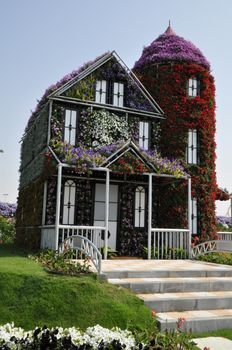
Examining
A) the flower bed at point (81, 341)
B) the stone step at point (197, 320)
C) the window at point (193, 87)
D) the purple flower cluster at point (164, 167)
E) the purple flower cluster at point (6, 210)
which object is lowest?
the stone step at point (197, 320)

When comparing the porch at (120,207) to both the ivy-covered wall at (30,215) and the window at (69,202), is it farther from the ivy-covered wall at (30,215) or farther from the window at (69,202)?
the ivy-covered wall at (30,215)

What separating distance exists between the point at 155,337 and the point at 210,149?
499 inches

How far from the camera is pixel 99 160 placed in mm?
12805

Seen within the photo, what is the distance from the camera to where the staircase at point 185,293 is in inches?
272

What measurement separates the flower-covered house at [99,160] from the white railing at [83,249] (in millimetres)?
1237

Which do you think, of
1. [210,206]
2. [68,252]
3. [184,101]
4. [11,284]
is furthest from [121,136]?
[11,284]

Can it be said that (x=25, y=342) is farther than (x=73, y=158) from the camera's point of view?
No

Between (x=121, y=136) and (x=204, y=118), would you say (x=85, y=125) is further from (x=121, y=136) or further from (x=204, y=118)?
(x=204, y=118)

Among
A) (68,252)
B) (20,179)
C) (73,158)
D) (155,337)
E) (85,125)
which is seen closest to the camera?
(155,337)

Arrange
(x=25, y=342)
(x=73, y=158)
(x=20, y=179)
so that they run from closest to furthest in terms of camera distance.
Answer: (x=25, y=342) < (x=73, y=158) < (x=20, y=179)

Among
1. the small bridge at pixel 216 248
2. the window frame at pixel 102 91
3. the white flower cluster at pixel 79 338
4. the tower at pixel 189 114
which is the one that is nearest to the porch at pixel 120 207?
the small bridge at pixel 216 248

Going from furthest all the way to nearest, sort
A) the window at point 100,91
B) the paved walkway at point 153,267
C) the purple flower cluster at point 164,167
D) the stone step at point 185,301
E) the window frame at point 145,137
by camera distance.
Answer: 1. the window frame at point 145,137
2. the window at point 100,91
3. the purple flower cluster at point 164,167
4. the paved walkway at point 153,267
5. the stone step at point 185,301

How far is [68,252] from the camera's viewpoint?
10.6m

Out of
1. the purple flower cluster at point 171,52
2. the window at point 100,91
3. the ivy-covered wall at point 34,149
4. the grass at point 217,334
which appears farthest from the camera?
the purple flower cluster at point 171,52
